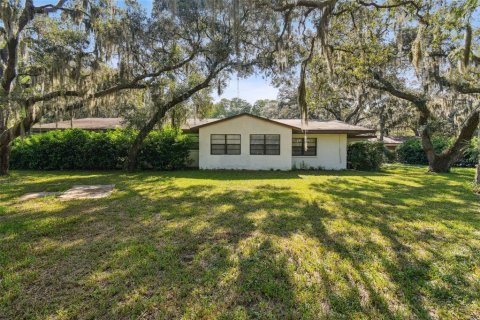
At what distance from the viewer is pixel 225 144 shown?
14.1 metres

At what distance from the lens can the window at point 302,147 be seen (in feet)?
49.6

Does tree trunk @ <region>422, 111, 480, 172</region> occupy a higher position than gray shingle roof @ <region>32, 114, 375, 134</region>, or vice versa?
gray shingle roof @ <region>32, 114, 375, 134</region>

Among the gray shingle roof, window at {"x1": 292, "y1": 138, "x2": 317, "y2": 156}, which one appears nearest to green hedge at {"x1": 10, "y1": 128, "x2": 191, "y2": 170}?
the gray shingle roof

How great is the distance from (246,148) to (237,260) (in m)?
10.8

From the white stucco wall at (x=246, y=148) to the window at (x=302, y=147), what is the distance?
1.43m

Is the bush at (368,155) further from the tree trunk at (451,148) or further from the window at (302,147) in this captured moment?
the window at (302,147)

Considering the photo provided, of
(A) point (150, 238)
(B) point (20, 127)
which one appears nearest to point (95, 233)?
(A) point (150, 238)

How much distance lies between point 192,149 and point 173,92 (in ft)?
13.2

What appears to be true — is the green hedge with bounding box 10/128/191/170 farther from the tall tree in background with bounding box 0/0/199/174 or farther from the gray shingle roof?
the tall tree in background with bounding box 0/0/199/174

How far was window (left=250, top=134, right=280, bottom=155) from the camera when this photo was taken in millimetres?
13977

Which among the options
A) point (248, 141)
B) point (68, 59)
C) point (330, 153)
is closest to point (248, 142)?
point (248, 141)

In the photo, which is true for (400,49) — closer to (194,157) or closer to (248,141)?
(248,141)

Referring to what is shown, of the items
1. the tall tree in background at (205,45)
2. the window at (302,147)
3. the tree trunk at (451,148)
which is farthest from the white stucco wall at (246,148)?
the tree trunk at (451,148)

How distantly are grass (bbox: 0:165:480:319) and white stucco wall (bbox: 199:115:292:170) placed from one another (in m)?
7.75
